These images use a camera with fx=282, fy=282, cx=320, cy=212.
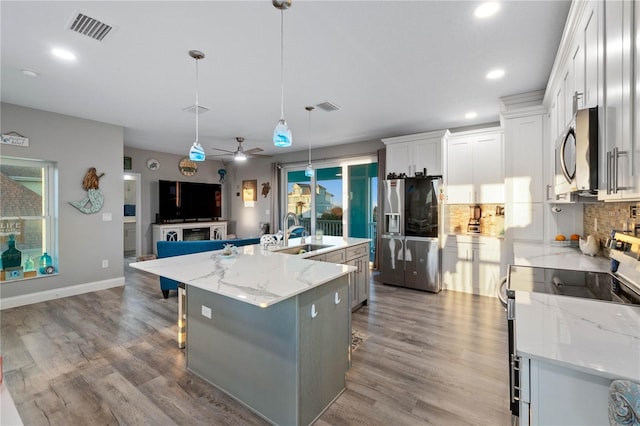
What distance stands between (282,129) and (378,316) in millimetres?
2550

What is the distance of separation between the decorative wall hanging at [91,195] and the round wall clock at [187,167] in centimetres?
303

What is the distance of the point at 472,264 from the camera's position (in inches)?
173

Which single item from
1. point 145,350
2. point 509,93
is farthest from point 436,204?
point 145,350

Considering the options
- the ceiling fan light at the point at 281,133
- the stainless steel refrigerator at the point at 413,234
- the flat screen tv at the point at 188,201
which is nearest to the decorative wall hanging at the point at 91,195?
the flat screen tv at the point at 188,201

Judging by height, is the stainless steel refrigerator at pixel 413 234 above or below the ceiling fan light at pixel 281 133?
below

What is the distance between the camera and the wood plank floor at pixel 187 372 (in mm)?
1879

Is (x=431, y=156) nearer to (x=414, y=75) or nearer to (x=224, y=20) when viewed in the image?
(x=414, y=75)

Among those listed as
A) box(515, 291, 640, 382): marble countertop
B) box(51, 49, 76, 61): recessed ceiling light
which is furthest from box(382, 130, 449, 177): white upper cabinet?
box(51, 49, 76, 61): recessed ceiling light

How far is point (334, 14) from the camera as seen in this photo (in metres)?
2.08

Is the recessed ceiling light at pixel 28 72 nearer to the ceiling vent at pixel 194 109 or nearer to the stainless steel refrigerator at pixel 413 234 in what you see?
the ceiling vent at pixel 194 109

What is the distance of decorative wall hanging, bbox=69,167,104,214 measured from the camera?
14.6 feet

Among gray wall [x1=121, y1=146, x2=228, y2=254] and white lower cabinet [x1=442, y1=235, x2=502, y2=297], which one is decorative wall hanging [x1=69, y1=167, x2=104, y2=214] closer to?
gray wall [x1=121, y1=146, x2=228, y2=254]

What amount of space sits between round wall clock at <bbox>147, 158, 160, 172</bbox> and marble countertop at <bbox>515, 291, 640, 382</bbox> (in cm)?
779

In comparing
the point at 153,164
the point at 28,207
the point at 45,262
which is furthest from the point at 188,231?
the point at 28,207
